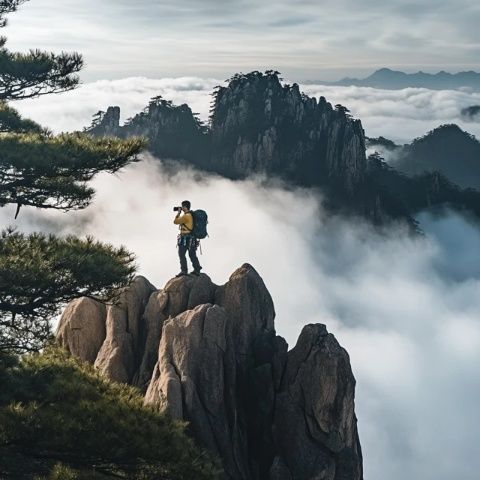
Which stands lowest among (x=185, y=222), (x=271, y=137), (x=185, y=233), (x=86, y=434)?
(x=271, y=137)

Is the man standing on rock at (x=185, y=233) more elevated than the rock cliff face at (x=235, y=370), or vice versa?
the man standing on rock at (x=185, y=233)

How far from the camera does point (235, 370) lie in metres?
28.8

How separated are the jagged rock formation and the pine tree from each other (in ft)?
530

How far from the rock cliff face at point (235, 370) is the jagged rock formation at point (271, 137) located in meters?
149

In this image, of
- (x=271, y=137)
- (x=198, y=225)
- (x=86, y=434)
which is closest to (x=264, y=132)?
(x=271, y=137)

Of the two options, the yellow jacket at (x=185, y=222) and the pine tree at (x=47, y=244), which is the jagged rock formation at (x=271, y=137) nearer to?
the yellow jacket at (x=185, y=222)

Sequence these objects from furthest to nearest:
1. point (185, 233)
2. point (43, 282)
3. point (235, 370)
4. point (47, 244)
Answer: point (185, 233) → point (235, 370) → point (47, 244) → point (43, 282)

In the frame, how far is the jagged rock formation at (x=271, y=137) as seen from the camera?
178 meters

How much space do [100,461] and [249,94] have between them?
587ft

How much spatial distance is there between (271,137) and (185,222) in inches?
5977

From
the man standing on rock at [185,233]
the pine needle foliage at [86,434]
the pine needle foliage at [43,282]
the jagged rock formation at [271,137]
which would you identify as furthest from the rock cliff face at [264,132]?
the pine needle foliage at [86,434]

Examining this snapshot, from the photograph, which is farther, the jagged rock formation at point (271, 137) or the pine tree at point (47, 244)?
the jagged rock formation at point (271, 137)

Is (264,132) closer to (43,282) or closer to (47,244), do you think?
(47,244)

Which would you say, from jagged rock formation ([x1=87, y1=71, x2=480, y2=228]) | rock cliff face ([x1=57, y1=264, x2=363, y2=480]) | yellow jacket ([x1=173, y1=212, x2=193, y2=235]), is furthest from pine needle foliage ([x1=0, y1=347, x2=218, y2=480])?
jagged rock formation ([x1=87, y1=71, x2=480, y2=228])
